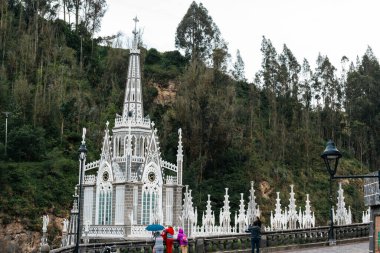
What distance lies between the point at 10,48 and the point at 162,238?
3969 cm

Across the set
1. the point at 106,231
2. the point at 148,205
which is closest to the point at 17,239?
the point at 106,231

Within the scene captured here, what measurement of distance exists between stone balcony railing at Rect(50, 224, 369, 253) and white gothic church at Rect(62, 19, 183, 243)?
974cm

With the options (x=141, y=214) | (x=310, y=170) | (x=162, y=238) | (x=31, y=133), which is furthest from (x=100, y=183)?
(x=310, y=170)

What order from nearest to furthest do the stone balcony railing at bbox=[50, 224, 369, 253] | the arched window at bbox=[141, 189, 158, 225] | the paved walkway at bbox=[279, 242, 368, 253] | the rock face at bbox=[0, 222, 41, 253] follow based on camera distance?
the stone balcony railing at bbox=[50, 224, 369, 253]
the paved walkway at bbox=[279, 242, 368, 253]
the arched window at bbox=[141, 189, 158, 225]
the rock face at bbox=[0, 222, 41, 253]

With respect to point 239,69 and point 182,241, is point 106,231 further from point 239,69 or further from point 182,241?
point 239,69

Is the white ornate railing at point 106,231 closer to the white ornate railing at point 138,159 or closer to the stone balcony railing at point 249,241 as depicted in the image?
the white ornate railing at point 138,159

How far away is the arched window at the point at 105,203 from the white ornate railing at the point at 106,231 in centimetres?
70

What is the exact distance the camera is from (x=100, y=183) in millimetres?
31578

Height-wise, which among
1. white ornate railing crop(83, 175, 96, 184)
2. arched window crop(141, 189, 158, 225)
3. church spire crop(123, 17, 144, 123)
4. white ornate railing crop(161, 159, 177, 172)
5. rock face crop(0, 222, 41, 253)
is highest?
church spire crop(123, 17, 144, 123)

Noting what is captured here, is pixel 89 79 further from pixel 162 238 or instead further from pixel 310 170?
pixel 162 238

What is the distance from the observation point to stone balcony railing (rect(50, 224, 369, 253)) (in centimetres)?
1750

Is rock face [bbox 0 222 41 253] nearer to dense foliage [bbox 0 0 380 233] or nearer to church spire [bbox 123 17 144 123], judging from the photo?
dense foliage [bbox 0 0 380 233]

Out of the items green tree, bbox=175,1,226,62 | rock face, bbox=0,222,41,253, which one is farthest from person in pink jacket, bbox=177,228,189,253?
green tree, bbox=175,1,226,62

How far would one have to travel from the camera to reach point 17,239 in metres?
35.5
